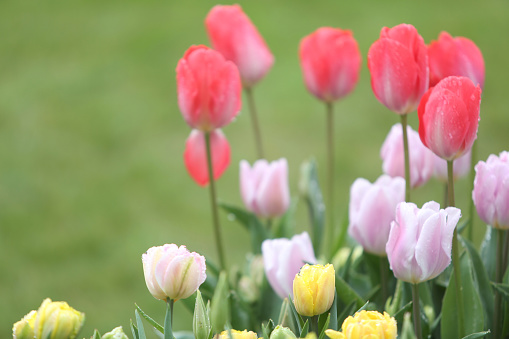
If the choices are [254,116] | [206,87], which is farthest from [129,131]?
[206,87]

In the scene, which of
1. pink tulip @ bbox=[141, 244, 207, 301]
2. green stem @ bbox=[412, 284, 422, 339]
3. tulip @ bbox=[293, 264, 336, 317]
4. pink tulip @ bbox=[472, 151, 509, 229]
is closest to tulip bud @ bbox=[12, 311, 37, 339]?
pink tulip @ bbox=[141, 244, 207, 301]

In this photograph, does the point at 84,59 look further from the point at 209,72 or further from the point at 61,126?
the point at 209,72

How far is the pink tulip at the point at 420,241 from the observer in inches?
26.1

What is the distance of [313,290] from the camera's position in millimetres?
645

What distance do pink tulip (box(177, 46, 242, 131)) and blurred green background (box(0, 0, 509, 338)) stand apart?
1.30 m

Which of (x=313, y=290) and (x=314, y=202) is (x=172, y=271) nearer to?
(x=313, y=290)

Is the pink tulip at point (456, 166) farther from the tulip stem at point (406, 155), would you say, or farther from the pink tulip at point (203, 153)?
the pink tulip at point (203, 153)

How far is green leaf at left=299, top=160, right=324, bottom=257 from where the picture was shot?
1142 mm

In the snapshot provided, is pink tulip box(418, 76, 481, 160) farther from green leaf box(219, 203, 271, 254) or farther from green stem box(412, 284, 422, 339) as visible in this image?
green leaf box(219, 203, 271, 254)

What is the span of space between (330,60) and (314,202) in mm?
243

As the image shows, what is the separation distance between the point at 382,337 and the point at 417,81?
12.2 inches

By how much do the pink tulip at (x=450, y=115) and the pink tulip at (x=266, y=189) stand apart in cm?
38

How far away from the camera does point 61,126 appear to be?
3.11 metres

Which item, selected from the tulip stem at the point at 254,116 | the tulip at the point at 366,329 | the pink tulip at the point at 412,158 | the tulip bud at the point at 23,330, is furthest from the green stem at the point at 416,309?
the tulip stem at the point at 254,116
